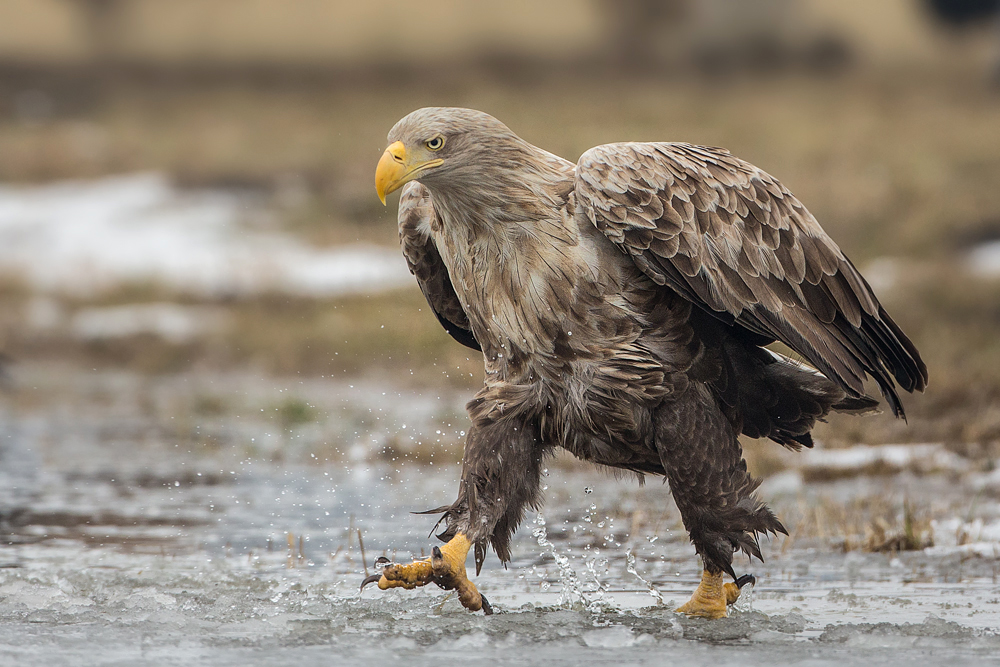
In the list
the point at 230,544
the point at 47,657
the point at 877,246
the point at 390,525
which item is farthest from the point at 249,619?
the point at 877,246

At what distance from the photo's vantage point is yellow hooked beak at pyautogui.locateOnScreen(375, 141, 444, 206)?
4.70 metres

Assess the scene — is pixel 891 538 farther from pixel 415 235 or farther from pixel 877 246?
pixel 877 246

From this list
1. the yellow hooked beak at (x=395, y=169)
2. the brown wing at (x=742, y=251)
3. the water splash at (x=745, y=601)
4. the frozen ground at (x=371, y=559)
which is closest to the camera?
the frozen ground at (x=371, y=559)

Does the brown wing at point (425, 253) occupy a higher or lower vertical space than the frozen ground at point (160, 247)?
higher

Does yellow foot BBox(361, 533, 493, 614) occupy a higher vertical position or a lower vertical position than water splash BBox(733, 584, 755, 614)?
higher

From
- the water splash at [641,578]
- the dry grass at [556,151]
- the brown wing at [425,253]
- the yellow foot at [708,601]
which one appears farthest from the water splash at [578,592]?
the dry grass at [556,151]

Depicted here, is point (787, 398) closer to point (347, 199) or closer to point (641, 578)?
point (641, 578)

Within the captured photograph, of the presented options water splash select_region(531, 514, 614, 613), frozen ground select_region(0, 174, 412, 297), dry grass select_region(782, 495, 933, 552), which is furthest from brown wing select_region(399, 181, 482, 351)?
frozen ground select_region(0, 174, 412, 297)

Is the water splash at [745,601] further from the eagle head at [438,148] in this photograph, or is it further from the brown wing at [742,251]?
the eagle head at [438,148]

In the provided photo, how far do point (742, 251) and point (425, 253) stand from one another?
4.54 ft

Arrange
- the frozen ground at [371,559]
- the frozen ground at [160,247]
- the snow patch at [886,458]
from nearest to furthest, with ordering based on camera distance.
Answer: the frozen ground at [371,559] → the snow patch at [886,458] → the frozen ground at [160,247]

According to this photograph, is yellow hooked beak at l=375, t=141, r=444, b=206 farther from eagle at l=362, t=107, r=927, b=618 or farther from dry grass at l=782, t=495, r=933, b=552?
dry grass at l=782, t=495, r=933, b=552

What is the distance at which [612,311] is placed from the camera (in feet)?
16.2

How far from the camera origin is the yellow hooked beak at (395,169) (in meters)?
4.70
